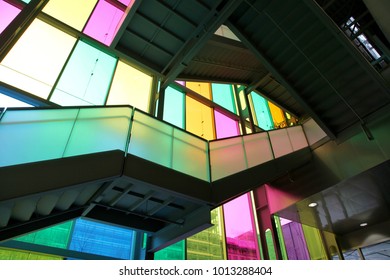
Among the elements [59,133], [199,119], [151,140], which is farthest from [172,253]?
[199,119]

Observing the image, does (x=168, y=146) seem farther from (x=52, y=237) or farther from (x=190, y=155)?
(x=52, y=237)

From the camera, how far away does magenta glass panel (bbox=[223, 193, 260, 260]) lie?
43.7 ft

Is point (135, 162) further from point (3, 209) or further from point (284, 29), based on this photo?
point (284, 29)

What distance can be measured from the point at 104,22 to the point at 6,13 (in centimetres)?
468

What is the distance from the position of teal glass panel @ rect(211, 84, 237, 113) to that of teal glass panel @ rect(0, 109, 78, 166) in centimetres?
1365

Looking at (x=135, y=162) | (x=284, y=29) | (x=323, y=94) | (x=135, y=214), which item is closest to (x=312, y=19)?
(x=284, y=29)

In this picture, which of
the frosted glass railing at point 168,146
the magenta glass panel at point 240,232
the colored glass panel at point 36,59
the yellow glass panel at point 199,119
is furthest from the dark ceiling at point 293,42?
the magenta glass panel at point 240,232

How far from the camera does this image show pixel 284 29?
26.5ft

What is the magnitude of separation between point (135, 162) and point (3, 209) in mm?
2710

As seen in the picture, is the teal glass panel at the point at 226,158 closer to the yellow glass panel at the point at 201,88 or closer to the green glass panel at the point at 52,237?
the green glass panel at the point at 52,237

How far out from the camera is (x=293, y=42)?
26.5 ft

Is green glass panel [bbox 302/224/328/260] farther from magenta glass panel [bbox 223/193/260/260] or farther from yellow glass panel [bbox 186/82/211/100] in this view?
yellow glass panel [bbox 186/82/211/100]

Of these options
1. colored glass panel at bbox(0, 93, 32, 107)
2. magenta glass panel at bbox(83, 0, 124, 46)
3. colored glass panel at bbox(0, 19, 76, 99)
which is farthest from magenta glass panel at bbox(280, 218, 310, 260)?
colored glass panel at bbox(0, 93, 32, 107)

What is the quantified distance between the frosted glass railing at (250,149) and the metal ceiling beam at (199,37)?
479 cm
